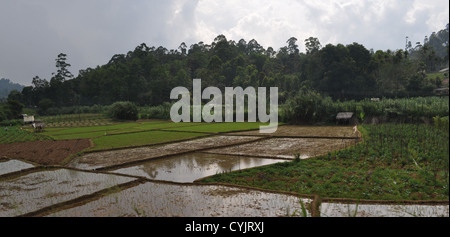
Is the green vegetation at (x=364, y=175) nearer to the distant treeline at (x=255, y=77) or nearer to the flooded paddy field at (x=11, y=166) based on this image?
the flooded paddy field at (x=11, y=166)

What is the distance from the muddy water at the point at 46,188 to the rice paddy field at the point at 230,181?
0.03 m

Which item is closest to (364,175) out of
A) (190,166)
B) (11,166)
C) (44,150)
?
(190,166)

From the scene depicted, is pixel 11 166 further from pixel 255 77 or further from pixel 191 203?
pixel 255 77

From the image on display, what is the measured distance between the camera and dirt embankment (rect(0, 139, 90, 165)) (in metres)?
13.4

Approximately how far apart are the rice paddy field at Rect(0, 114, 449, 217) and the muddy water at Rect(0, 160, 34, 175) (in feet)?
0.17

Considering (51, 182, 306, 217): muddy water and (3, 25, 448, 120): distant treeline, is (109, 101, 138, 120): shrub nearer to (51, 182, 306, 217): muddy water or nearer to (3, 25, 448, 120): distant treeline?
(3, 25, 448, 120): distant treeline

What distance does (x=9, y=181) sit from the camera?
1018cm

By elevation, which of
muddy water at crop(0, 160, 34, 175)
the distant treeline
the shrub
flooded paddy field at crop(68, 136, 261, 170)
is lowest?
muddy water at crop(0, 160, 34, 175)

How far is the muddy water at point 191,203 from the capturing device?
6566mm

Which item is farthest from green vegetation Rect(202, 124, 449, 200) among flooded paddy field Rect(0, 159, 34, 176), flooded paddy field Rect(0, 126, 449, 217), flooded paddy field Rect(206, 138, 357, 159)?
flooded paddy field Rect(0, 159, 34, 176)

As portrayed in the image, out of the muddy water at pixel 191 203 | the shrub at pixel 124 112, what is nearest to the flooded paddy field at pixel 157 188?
the muddy water at pixel 191 203

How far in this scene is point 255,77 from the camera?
5612 centimetres
